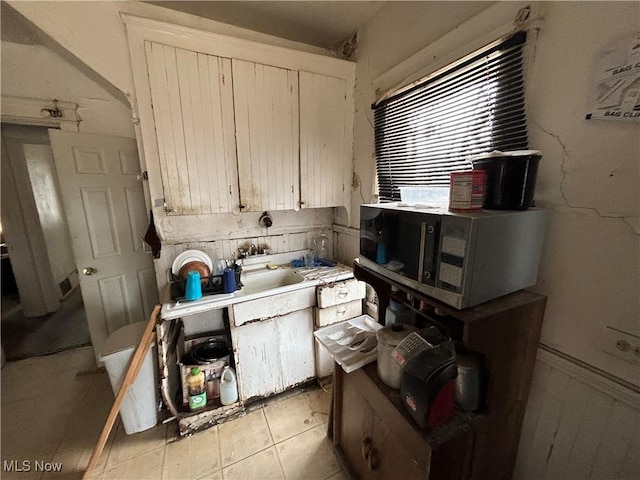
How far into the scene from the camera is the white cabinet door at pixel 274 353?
1.57 meters

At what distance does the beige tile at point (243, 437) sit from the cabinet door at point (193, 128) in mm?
1349

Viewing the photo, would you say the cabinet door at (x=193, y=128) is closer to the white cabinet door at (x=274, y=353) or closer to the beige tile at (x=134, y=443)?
the white cabinet door at (x=274, y=353)

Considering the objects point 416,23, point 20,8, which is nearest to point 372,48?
point 416,23

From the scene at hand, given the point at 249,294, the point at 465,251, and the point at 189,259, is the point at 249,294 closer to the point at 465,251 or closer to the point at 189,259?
the point at 189,259

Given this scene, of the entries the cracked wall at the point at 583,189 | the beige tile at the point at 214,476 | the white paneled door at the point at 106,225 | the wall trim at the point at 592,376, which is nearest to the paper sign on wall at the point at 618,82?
the cracked wall at the point at 583,189

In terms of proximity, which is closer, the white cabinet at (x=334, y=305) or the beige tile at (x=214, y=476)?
the beige tile at (x=214, y=476)

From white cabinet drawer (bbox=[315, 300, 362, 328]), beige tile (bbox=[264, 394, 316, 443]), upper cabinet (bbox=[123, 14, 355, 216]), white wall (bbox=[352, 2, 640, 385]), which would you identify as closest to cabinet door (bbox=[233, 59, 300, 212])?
upper cabinet (bbox=[123, 14, 355, 216])

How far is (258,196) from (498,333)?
4.82 feet

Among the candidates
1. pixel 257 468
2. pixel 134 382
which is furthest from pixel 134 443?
pixel 257 468

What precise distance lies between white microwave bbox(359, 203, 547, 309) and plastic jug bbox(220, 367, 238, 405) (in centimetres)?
126

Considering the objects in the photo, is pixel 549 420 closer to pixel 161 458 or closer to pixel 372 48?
pixel 161 458

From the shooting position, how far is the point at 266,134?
1657 millimetres

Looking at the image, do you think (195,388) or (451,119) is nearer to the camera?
(451,119)

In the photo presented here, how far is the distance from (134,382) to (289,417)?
3.13 ft
